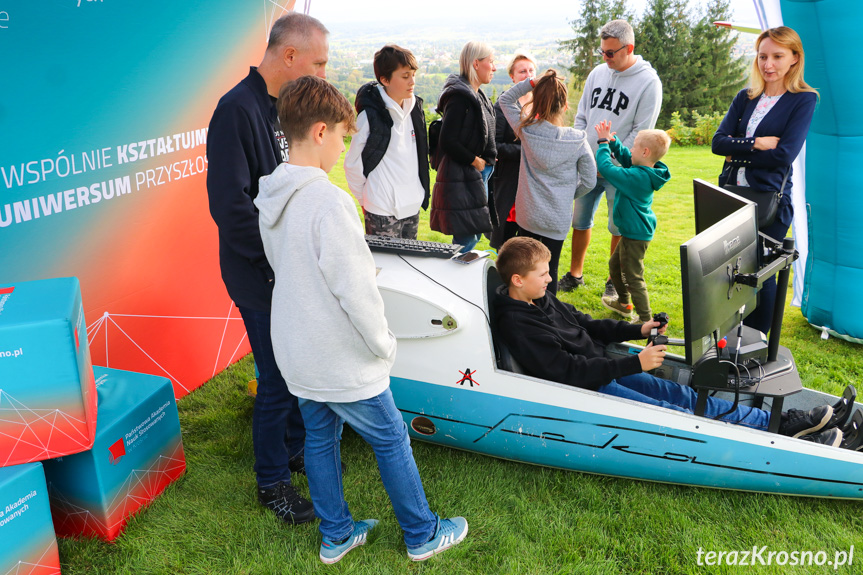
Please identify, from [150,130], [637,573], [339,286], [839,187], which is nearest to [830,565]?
[637,573]

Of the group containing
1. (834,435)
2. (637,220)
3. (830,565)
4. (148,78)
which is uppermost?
(148,78)

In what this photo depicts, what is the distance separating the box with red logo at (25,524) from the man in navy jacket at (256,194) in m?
0.81

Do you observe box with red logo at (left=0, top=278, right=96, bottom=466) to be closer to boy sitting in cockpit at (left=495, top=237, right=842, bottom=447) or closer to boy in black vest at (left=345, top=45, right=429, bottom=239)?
boy sitting in cockpit at (left=495, top=237, right=842, bottom=447)

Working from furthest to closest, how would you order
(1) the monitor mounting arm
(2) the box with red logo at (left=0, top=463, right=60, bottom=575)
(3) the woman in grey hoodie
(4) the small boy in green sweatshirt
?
(4) the small boy in green sweatshirt < (3) the woman in grey hoodie < (1) the monitor mounting arm < (2) the box with red logo at (left=0, top=463, right=60, bottom=575)

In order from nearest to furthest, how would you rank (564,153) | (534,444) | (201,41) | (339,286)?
(339,286)
(534,444)
(201,41)
(564,153)

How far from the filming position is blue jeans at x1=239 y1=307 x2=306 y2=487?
2.69 m

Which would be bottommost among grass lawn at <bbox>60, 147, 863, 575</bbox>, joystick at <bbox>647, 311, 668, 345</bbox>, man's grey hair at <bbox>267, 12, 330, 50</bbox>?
grass lawn at <bbox>60, 147, 863, 575</bbox>

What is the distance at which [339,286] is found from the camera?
6.74 feet

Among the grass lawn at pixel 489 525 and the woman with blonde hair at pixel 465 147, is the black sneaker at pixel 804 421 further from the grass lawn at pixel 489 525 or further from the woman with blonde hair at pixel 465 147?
the woman with blonde hair at pixel 465 147

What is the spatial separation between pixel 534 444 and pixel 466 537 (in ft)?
1.69

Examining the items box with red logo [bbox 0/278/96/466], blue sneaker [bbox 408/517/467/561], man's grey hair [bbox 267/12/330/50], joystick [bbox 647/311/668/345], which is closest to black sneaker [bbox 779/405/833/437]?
joystick [bbox 647/311/668/345]

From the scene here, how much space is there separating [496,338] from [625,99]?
9.00 feet

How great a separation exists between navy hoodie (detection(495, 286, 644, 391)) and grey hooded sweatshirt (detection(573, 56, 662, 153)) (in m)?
2.17

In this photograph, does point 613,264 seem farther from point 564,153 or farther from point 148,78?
point 148,78
